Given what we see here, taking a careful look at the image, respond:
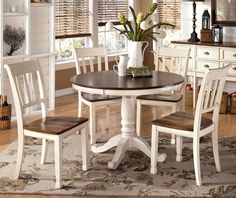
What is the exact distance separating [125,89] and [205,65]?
3.06m

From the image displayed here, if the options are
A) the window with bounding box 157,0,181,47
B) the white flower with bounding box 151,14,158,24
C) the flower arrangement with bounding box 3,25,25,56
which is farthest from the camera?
the window with bounding box 157,0,181,47

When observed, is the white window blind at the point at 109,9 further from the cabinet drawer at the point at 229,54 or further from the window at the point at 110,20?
the cabinet drawer at the point at 229,54

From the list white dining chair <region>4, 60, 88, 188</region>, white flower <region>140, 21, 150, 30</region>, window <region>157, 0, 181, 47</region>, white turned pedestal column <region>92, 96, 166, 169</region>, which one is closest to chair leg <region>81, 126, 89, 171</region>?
white dining chair <region>4, 60, 88, 188</region>

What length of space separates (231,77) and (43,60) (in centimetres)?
250

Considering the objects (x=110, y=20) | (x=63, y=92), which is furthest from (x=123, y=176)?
(x=110, y=20)

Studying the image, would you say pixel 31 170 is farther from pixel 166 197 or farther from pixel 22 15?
pixel 22 15

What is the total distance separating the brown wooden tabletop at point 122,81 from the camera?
4.09 metres

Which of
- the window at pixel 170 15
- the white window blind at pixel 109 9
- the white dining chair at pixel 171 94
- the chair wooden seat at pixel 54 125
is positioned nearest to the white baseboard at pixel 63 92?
the white window blind at pixel 109 9

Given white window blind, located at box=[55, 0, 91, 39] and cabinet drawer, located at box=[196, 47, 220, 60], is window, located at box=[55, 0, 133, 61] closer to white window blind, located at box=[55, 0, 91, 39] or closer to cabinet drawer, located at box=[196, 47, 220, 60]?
white window blind, located at box=[55, 0, 91, 39]

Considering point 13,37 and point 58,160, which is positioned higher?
point 13,37

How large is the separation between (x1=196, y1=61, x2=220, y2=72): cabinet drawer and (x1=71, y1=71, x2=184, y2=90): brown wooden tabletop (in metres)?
2.12

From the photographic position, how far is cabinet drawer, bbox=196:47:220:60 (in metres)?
6.70

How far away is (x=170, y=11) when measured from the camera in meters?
8.75

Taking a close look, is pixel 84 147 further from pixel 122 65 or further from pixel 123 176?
pixel 122 65
